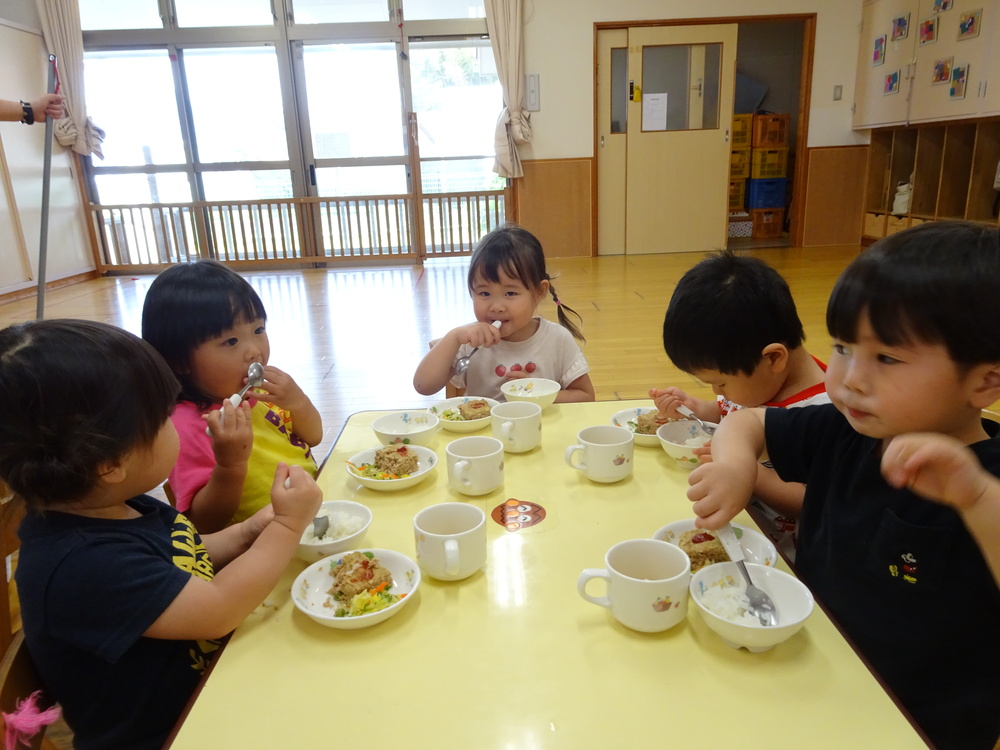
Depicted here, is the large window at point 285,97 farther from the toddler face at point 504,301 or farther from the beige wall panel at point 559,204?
the toddler face at point 504,301

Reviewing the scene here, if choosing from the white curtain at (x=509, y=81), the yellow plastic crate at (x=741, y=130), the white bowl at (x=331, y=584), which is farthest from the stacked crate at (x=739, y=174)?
the white bowl at (x=331, y=584)

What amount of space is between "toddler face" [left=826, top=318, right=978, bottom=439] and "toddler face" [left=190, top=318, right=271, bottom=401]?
3.15 ft

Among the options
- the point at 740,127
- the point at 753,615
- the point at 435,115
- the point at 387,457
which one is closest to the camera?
the point at 753,615

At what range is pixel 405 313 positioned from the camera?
14.7 feet

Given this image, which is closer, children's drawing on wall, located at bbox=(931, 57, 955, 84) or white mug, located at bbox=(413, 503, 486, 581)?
white mug, located at bbox=(413, 503, 486, 581)

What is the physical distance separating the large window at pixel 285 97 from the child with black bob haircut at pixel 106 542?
6.00m

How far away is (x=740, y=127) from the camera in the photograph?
726cm

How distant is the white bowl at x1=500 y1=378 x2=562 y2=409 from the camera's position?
Answer: 4.25ft

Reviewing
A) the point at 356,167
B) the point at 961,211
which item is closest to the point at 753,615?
the point at 961,211

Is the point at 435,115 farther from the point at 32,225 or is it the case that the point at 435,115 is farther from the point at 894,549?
the point at 894,549

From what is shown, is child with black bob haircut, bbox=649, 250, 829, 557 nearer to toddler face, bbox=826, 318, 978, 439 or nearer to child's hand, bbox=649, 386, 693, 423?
child's hand, bbox=649, 386, 693, 423

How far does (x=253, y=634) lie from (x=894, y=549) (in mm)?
724

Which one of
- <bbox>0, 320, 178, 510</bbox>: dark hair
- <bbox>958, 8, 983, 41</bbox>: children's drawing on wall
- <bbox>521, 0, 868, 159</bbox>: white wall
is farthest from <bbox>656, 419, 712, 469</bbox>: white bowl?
<bbox>521, 0, 868, 159</bbox>: white wall

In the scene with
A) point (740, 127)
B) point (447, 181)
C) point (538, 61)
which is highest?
point (538, 61)
